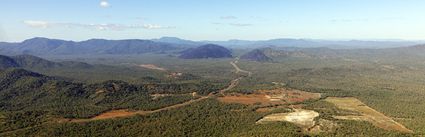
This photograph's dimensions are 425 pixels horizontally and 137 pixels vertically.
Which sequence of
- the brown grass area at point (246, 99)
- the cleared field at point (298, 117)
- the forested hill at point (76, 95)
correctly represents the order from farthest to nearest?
the brown grass area at point (246, 99), the forested hill at point (76, 95), the cleared field at point (298, 117)

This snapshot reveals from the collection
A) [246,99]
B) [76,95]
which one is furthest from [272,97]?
[76,95]

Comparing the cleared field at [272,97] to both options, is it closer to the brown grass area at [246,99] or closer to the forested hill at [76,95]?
the brown grass area at [246,99]

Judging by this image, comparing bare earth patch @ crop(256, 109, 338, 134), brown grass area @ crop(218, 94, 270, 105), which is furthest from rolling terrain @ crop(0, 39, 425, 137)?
bare earth patch @ crop(256, 109, 338, 134)

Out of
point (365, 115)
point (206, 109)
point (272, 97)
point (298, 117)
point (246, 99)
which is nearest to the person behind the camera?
point (298, 117)

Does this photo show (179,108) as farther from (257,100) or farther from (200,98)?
(257,100)

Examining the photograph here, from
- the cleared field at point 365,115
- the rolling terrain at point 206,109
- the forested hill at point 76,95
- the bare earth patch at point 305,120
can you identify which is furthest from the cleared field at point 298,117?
the forested hill at point 76,95

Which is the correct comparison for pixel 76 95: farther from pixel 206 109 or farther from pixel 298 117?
pixel 298 117

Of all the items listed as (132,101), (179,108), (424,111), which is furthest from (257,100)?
(424,111)
